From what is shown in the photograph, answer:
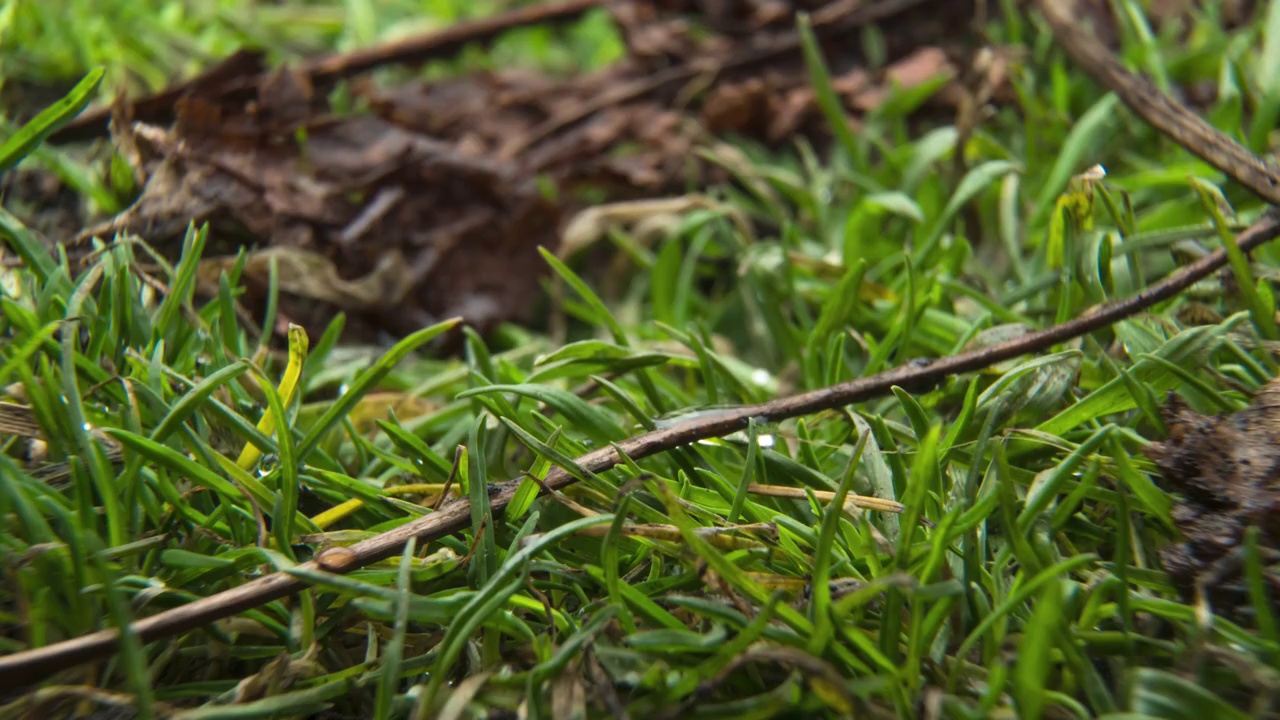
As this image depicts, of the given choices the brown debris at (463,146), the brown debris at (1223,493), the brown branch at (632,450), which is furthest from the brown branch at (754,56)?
the brown debris at (1223,493)

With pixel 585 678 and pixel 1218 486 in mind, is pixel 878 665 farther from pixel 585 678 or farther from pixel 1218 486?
pixel 1218 486

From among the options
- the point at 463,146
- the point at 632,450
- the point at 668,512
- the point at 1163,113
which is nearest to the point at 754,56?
the point at 463,146

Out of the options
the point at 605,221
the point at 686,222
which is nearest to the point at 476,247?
the point at 605,221

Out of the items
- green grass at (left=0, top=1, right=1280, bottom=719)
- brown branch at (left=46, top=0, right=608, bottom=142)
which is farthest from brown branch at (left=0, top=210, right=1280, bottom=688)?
brown branch at (left=46, top=0, right=608, bottom=142)

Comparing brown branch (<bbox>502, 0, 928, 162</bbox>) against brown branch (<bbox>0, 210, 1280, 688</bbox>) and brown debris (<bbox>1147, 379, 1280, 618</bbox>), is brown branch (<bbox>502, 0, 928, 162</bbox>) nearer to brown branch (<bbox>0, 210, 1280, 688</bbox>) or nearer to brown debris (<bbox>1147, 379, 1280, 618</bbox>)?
brown branch (<bbox>0, 210, 1280, 688</bbox>)

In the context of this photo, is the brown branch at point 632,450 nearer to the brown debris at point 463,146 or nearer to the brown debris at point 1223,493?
the brown debris at point 1223,493
